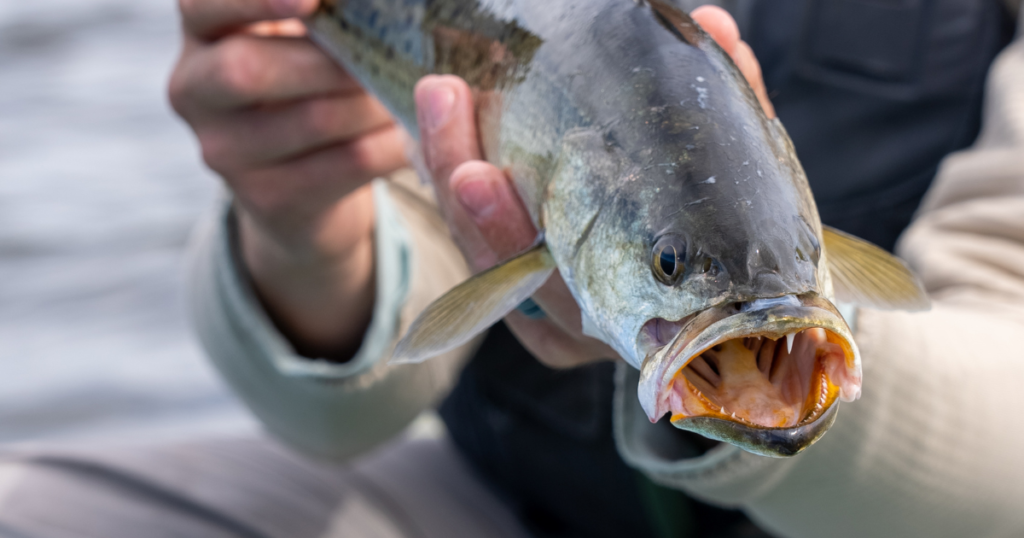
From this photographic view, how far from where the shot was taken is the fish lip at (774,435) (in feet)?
2.37

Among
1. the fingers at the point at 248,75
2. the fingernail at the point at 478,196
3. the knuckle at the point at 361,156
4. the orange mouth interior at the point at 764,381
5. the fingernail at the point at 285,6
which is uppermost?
the orange mouth interior at the point at 764,381

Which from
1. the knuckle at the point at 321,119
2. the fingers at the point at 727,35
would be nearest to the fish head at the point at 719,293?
the fingers at the point at 727,35

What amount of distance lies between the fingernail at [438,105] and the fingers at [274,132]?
369 millimetres

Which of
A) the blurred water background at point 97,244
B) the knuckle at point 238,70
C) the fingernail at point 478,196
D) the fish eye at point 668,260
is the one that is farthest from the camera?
the blurred water background at point 97,244

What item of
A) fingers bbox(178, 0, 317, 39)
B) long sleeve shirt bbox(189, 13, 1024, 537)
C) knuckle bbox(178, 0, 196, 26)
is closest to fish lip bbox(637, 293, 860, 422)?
long sleeve shirt bbox(189, 13, 1024, 537)

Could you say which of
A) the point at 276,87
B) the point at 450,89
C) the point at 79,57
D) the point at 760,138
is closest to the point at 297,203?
the point at 276,87

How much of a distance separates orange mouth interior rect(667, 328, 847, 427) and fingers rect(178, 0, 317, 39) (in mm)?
1057

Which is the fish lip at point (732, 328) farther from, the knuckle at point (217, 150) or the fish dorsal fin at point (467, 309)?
the knuckle at point (217, 150)

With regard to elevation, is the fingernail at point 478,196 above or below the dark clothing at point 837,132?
above

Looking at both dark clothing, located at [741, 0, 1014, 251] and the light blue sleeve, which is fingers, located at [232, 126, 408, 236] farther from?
dark clothing, located at [741, 0, 1014, 251]

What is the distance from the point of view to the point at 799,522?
1377mm

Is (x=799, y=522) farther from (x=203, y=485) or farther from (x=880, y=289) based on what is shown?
(x=203, y=485)

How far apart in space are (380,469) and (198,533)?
0.52 m

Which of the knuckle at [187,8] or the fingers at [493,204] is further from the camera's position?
the knuckle at [187,8]
